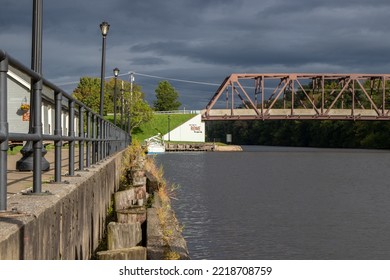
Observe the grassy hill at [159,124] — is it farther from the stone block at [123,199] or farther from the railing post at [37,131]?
the railing post at [37,131]

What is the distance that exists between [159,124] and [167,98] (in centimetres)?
2699

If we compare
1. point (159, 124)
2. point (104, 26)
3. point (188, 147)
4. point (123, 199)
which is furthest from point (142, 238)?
point (159, 124)

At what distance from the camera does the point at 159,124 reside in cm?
16750

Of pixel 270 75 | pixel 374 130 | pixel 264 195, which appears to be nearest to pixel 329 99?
pixel 374 130

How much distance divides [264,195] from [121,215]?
26.8m

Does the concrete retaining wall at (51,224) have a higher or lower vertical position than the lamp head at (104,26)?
lower

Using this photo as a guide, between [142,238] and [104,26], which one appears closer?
[142,238]

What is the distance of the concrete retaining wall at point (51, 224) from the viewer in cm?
527

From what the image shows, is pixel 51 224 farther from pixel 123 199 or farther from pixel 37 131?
pixel 123 199

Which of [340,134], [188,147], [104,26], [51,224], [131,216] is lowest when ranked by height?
[131,216]

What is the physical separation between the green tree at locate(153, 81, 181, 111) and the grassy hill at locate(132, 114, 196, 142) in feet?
77.3

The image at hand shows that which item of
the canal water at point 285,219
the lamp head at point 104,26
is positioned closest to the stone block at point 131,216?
the canal water at point 285,219

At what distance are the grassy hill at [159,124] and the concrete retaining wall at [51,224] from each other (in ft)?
494
